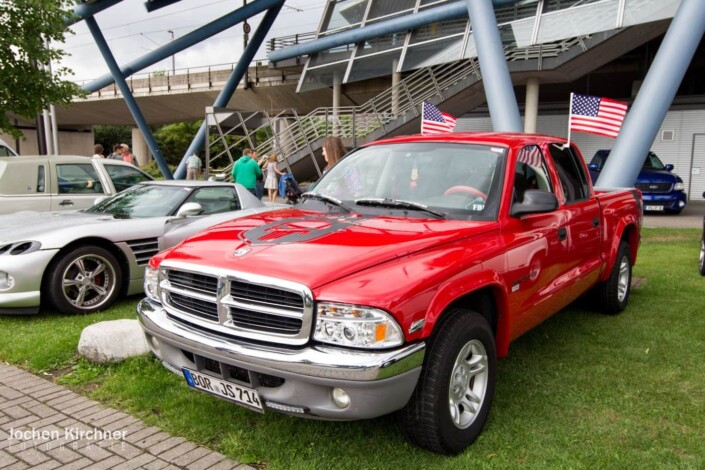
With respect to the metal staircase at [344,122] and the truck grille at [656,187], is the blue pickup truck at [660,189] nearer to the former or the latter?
the truck grille at [656,187]

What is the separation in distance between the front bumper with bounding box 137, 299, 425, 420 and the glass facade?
15208 millimetres

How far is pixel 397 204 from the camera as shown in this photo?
379cm

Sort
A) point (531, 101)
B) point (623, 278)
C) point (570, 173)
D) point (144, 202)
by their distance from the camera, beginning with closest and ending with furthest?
point (570, 173)
point (623, 278)
point (144, 202)
point (531, 101)

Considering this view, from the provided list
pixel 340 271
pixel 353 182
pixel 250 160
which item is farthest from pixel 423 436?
pixel 250 160

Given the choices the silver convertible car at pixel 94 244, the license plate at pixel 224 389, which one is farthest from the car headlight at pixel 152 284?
the silver convertible car at pixel 94 244

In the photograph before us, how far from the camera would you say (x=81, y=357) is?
4.56 m

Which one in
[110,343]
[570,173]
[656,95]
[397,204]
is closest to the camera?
[397,204]

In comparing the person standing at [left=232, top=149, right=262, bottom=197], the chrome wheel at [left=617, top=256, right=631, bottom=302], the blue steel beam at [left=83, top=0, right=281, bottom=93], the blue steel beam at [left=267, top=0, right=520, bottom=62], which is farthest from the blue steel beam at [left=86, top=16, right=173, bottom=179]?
the chrome wheel at [left=617, top=256, right=631, bottom=302]

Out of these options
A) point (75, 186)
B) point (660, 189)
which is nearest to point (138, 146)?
point (75, 186)

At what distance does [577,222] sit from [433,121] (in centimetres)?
629

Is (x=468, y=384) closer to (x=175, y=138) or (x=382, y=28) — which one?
(x=382, y=28)

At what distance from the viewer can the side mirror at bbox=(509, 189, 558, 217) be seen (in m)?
3.64

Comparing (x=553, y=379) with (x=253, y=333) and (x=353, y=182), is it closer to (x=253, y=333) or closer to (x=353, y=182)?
(x=353, y=182)

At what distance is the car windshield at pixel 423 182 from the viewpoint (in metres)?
3.72
